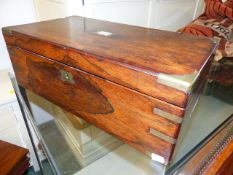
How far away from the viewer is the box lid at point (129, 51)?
36 cm

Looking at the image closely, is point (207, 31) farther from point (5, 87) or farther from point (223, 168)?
point (5, 87)

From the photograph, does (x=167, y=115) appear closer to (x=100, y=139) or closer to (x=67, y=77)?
(x=67, y=77)

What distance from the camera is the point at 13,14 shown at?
100 centimetres

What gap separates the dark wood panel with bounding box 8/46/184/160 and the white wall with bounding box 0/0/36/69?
47 centimetres

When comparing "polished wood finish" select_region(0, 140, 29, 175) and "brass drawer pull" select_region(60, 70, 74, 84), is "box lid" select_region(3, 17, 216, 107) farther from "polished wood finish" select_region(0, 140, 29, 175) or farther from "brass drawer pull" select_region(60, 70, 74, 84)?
"polished wood finish" select_region(0, 140, 29, 175)

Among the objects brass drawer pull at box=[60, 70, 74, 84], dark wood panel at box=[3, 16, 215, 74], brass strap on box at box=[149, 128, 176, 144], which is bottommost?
brass strap on box at box=[149, 128, 176, 144]

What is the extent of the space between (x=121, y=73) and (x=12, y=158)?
2.84 feet

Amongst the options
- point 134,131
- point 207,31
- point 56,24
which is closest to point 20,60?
point 56,24

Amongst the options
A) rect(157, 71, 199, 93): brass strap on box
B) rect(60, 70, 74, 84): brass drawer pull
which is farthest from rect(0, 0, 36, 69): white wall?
rect(157, 71, 199, 93): brass strap on box

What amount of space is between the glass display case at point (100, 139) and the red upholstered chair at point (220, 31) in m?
0.05

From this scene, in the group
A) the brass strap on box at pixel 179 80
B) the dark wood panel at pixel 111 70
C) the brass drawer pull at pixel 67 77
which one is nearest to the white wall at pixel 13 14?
the dark wood panel at pixel 111 70

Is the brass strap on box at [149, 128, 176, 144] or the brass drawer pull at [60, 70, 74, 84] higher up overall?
the brass drawer pull at [60, 70, 74, 84]

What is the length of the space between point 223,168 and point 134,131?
0.18 m

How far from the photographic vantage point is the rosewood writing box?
36 centimetres
